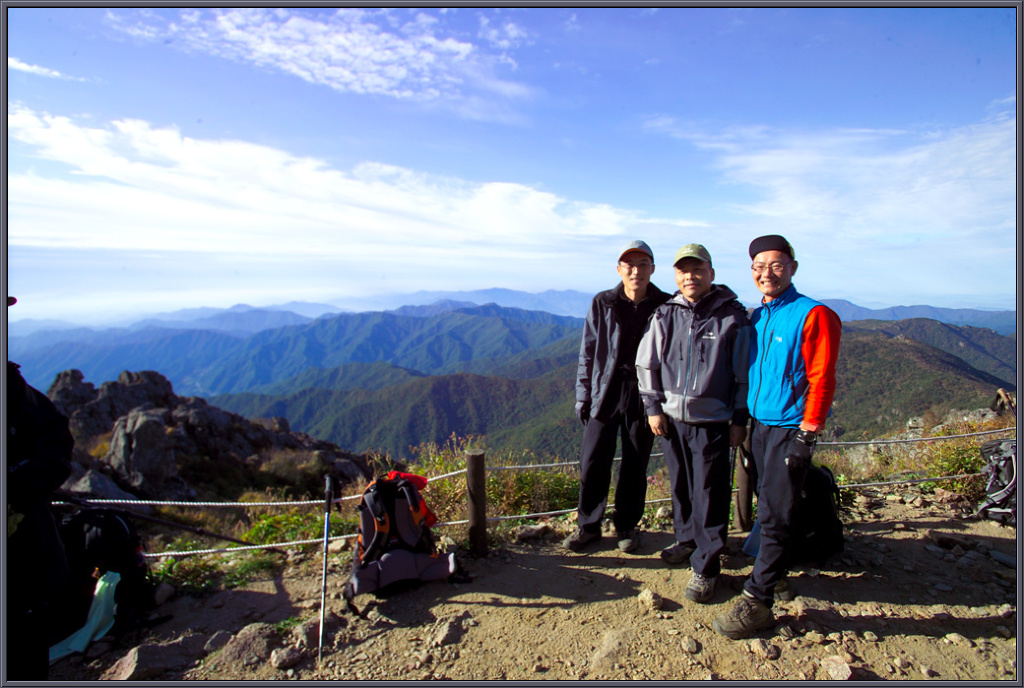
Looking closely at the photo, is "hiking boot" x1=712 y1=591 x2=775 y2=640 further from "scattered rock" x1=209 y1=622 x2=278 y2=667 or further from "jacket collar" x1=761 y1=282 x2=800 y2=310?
"scattered rock" x1=209 y1=622 x2=278 y2=667

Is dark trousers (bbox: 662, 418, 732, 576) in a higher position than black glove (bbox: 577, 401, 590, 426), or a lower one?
lower

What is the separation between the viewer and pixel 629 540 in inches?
165

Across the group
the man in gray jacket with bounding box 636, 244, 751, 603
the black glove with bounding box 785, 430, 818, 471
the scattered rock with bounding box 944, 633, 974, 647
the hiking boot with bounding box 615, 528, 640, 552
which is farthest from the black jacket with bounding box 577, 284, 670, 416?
the scattered rock with bounding box 944, 633, 974, 647

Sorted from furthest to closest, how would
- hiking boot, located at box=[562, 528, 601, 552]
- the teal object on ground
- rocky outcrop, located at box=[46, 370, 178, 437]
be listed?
rocky outcrop, located at box=[46, 370, 178, 437] → hiking boot, located at box=[562, 528, 601, 552] → the teal object on ground

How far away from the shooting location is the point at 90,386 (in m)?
28.4

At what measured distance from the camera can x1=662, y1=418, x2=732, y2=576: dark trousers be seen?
3.37 m

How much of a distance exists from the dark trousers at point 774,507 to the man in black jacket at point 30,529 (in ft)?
12.6

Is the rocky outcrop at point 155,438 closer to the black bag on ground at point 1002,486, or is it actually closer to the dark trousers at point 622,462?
the dark trousers at point 622,462

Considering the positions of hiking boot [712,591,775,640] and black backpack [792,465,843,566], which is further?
black backpack [792,465,843,566]

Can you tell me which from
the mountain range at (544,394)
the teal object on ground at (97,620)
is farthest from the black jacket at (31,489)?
the mountain range at (544,394)

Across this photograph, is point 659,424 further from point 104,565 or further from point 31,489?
point 104,565

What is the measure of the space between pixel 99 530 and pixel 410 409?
105 m

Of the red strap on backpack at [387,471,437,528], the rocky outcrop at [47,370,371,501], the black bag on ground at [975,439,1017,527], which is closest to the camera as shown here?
the red strap on backpack at [387,471,437,528]

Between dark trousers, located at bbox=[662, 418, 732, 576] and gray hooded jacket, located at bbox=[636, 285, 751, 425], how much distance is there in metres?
0.12
